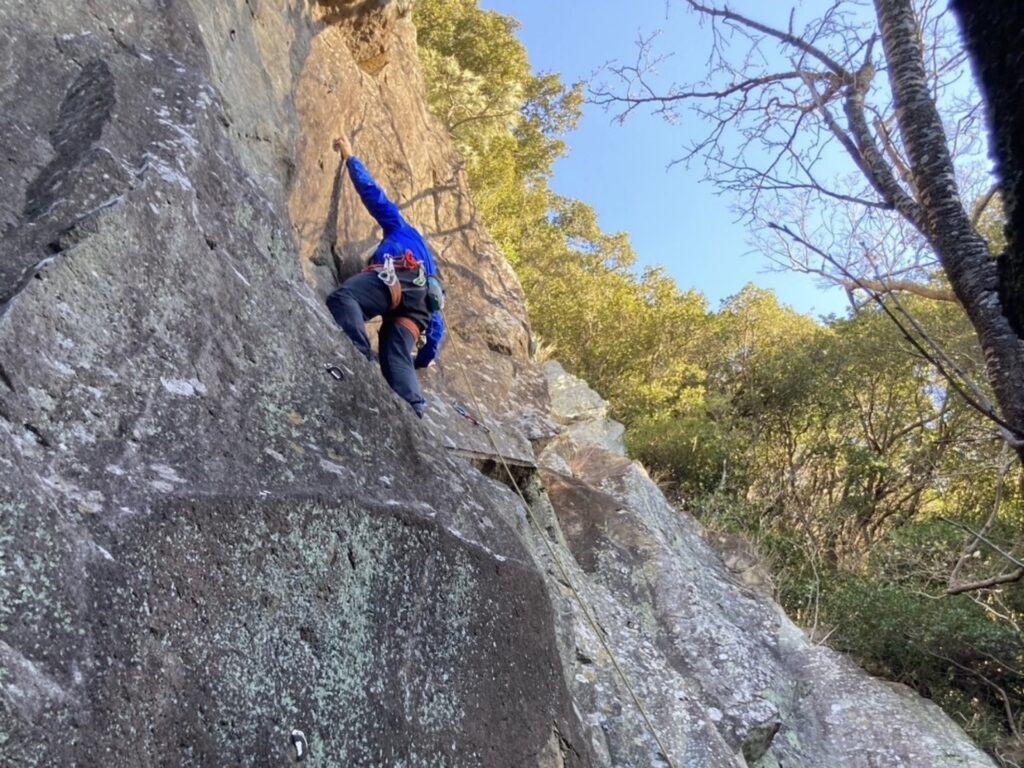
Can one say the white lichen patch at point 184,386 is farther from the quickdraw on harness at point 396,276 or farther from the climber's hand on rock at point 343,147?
the climber's hand on rock at point 343,147

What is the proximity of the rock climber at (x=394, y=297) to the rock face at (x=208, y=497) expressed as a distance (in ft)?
2.77

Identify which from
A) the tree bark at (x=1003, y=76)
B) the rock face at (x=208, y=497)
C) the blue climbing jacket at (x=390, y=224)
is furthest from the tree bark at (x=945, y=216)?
the blue climbing jacket at (x=390, y=224)

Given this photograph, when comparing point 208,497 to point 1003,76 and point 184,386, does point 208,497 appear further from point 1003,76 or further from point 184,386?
point 1003,76

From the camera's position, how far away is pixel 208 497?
2.20 metres

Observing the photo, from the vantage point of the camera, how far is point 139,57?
3430mm

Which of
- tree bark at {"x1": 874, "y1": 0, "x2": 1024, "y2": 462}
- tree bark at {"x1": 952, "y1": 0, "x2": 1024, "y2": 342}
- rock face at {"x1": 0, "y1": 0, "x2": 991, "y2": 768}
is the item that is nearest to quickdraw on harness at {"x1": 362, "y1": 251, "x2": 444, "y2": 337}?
rock face at {"x1": 0, "y1": 0, "x2": 991, "y2": 768}

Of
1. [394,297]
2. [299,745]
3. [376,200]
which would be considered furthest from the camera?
[376,200]

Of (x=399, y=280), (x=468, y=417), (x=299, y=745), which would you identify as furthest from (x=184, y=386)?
(x=468, y=417)

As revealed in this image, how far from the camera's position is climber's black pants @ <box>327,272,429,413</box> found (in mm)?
5137

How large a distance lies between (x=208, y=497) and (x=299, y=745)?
2.51ft

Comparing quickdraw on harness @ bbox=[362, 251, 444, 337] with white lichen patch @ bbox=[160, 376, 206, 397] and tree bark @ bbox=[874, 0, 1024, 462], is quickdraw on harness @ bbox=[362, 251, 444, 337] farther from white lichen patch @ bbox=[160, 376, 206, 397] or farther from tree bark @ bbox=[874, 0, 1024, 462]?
tree bark @ bbox=[874, 0, 1024, 462]

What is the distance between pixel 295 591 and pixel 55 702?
2.45 feet

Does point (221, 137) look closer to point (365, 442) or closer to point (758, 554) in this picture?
point (365, 442)

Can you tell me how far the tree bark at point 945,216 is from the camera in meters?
2.45
